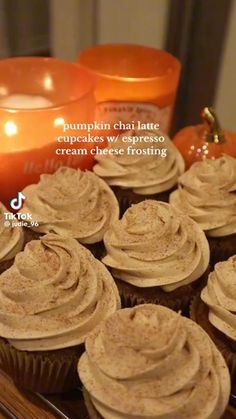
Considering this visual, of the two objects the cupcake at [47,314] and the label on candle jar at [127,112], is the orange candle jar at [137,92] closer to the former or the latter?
the label on candle jar at [127,112]

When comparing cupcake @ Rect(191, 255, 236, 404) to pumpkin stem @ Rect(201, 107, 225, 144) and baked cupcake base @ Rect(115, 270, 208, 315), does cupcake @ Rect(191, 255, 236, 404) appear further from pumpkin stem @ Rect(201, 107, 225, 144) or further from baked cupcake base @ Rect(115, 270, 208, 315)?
pumpkin stem @ Rect(201, 107, 225, 144)

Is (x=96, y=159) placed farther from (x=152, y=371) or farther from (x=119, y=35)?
(x=119, y=35)

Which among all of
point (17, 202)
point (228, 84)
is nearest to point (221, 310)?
point (17, 202)

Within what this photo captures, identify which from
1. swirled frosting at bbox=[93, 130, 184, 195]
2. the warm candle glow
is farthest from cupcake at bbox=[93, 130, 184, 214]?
the warm candle glow

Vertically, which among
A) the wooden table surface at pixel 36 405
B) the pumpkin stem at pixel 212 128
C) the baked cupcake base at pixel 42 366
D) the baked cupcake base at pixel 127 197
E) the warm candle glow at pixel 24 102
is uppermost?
the warm candle glow at pixel 24 102

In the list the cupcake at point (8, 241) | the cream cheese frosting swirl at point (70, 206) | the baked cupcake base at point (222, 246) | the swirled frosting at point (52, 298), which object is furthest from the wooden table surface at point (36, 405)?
the baked cupcake base at point (222, 246)

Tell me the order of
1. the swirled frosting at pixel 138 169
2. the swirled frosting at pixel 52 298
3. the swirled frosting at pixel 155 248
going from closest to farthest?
the swirled frosting at pixel 52 298 < the swirled frosting at pixel 155 248 < the swirled frosting at pixel 138 169
